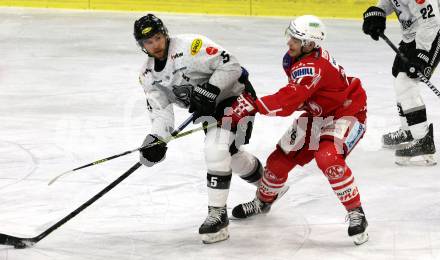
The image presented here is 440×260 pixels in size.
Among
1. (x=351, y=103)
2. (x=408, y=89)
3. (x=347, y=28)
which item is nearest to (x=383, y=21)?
(x=408, y=89)

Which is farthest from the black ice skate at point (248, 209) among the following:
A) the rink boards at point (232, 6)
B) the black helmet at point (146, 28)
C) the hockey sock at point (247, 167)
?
the rink boards at point (232, 6)

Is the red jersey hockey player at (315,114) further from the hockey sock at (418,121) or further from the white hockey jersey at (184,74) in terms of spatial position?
the hockey sock at (418,121)

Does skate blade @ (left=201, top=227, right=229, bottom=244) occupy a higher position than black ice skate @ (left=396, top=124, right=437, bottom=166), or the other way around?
skate blade @ (left=201, top=227, right=229, bottom=244)

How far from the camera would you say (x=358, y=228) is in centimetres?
354

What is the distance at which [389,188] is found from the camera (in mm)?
4406

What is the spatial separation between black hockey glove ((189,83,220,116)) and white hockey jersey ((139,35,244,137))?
0.13 ft

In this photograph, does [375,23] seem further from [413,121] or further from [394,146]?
[394,146]

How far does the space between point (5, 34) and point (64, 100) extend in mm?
2641

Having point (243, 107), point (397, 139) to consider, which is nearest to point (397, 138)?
point (397, 139)

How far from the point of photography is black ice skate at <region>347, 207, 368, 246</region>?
11.6ft

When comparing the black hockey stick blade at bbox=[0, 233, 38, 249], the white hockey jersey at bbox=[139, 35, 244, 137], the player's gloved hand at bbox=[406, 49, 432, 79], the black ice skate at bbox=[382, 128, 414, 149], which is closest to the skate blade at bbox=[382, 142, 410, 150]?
the black ice skate at bbox=[382, 128, 414, 149]

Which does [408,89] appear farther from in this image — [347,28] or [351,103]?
[347,28]

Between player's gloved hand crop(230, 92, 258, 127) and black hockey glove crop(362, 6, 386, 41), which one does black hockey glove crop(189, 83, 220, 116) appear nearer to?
player's gloved hand crop(230, 92, 258, 127)

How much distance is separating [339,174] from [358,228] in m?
0.23
